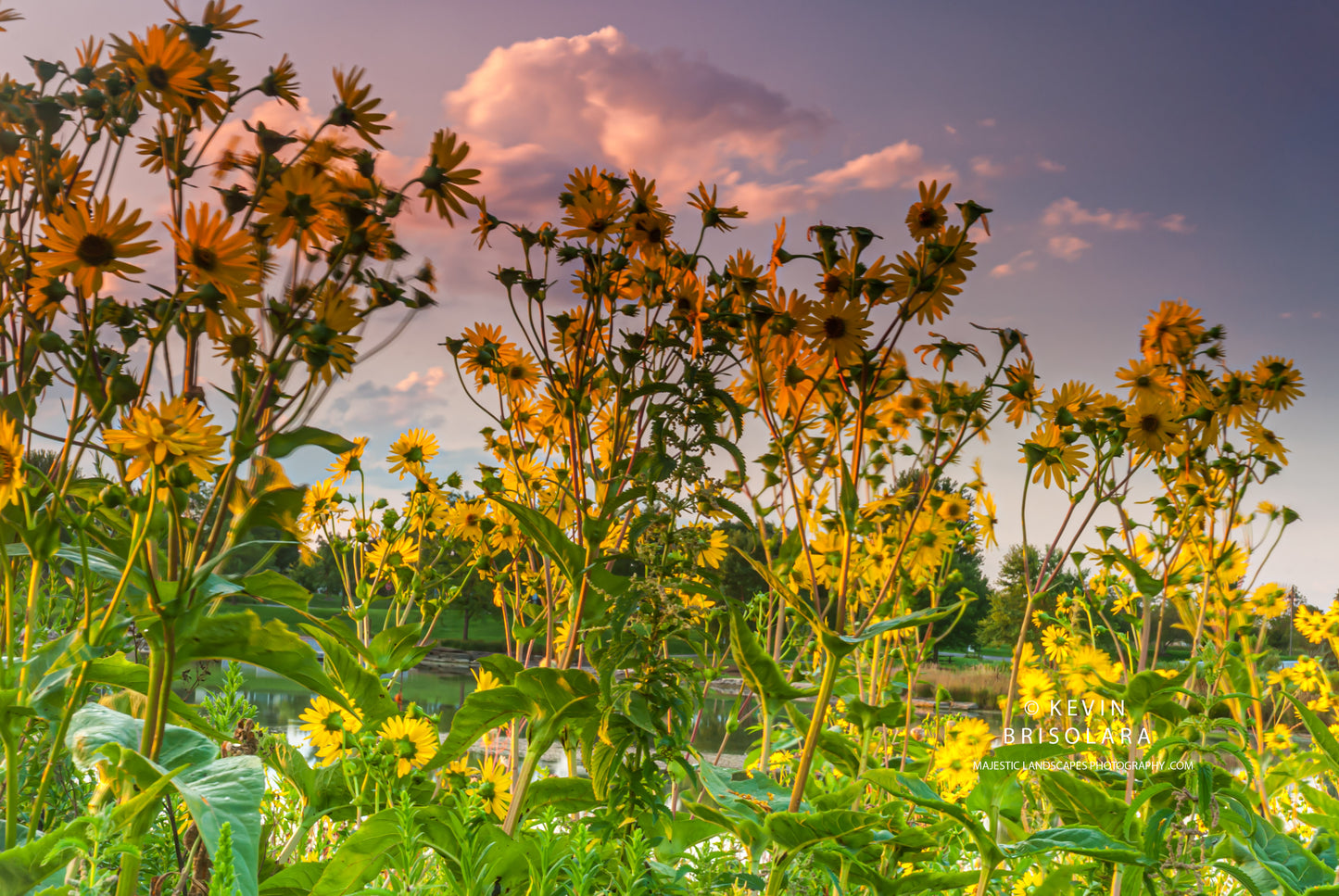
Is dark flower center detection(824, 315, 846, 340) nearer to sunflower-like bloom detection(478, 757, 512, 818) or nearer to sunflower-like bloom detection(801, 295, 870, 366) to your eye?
sunflower-like bloom detection(801, 295, 870, 366)

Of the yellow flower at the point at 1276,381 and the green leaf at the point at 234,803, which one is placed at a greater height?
the yellow flower at the point at 1276,381

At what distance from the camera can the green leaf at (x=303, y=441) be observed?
0.95 meters

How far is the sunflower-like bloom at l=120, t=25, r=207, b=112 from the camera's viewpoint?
96 centimetres

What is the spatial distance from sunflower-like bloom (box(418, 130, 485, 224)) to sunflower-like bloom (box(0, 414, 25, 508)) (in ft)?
1.83

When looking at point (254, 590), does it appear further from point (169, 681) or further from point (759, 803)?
point (759, 803)

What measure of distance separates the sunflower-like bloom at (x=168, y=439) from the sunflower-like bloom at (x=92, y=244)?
227 mm

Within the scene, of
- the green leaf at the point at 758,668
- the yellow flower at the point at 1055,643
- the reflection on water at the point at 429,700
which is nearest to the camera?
the green leaf at the point at 758,668

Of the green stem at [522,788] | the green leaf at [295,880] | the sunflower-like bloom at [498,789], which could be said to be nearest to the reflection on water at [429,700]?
the sunflower-like bloom at [498,789]

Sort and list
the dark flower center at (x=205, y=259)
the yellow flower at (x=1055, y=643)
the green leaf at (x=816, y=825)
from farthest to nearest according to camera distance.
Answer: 1. the yellow flower at (x=1055, y=643)
2. the green leaf at (x=816, y=825)
3. the dark flower center at (x=205, y=259)

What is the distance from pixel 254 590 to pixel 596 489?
64 centimetres

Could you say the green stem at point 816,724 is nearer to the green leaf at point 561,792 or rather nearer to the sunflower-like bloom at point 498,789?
the green leaf at point 561,792

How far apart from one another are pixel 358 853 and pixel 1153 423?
1.75m

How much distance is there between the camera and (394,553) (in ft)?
7.29

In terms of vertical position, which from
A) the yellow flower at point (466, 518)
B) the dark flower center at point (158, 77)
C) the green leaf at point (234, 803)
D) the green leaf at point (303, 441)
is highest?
the dark flower center at point (158, 77)
